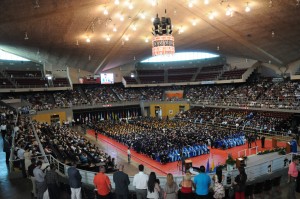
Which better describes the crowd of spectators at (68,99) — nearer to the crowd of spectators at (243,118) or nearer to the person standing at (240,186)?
the crowd of spectators at (243,118)

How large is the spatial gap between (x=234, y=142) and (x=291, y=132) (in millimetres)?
6867

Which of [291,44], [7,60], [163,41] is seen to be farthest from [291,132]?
[7,60]

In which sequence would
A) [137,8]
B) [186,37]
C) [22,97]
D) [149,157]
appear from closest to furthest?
[149,157] → [137,8] → [186,37] → [22,97]

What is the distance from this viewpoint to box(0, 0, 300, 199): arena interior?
38.2ft

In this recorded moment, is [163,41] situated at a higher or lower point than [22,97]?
higher

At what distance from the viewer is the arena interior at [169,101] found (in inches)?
459

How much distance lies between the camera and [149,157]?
22.6 meters

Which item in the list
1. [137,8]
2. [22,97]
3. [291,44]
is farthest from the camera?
[22,97]

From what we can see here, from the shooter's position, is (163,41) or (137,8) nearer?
(163,41)

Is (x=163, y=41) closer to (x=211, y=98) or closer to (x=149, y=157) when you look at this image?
(x=149, y=157)

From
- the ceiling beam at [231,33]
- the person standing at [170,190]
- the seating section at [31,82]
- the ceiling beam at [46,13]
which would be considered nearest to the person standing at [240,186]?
the person standing at [170,190]

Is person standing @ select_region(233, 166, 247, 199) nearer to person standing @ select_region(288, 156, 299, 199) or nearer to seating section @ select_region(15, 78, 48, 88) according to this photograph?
person standing @ select_region(288, 156, 299, 199)

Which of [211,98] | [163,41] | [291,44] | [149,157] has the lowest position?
[149,157]

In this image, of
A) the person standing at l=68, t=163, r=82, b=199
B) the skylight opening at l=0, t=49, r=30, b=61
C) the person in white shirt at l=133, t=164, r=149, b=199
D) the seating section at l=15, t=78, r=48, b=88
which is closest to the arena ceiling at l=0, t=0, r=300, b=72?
the seating section at l=15, t=78, r=48, b=88
